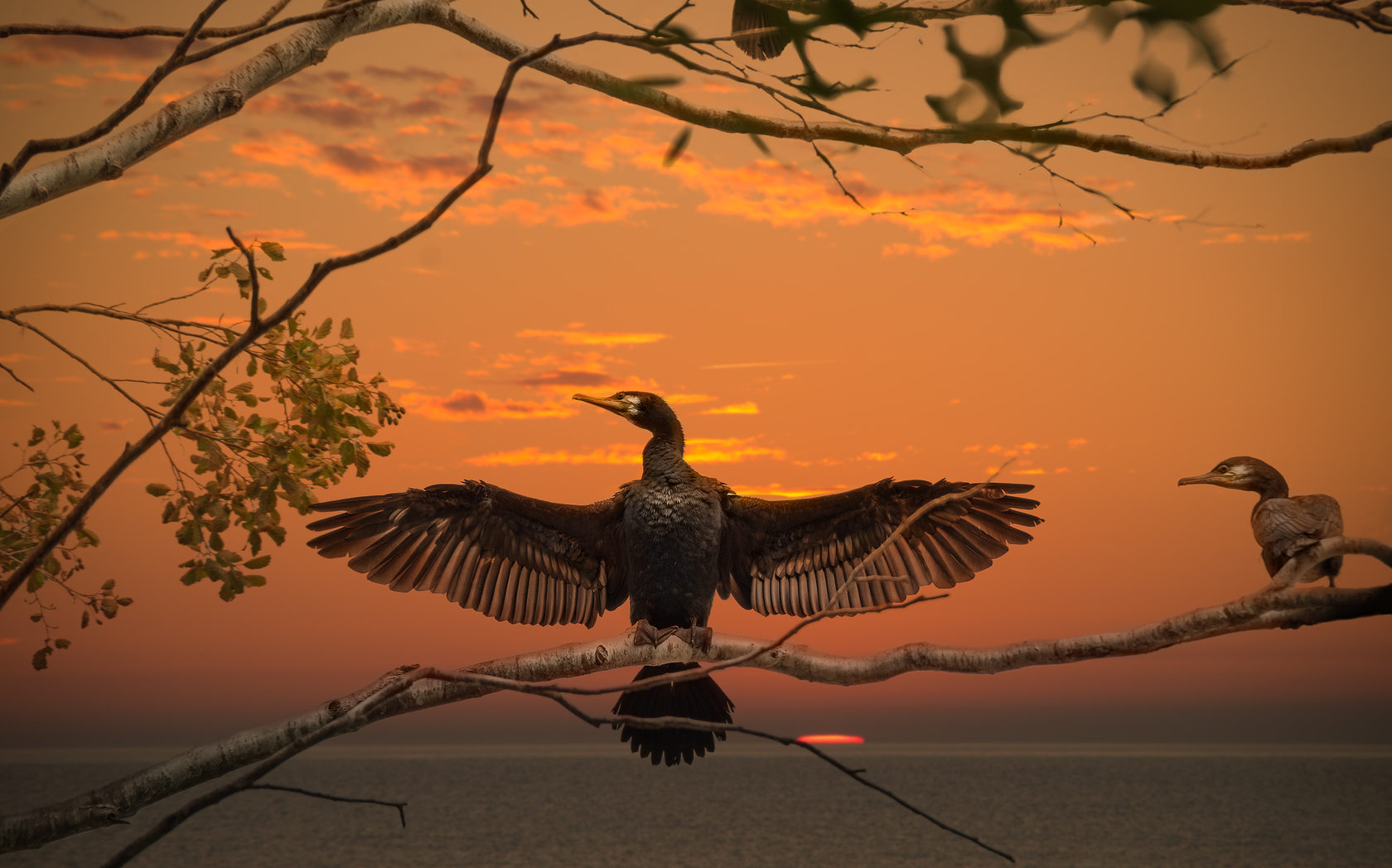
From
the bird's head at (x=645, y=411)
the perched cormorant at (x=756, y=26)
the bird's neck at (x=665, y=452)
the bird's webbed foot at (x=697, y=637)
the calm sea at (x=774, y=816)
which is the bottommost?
the calm sea at (x=774, y=816)

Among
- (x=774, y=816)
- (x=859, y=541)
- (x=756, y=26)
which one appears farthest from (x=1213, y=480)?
(x=774, y=816)

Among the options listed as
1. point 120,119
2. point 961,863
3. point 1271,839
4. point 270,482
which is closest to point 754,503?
point 270,482

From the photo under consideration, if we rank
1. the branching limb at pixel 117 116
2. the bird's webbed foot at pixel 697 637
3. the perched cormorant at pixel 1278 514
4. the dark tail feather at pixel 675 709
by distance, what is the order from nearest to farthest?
the branching limb at pixel 117 116, the perched cormorant at pixel 1278 514, the bird's webbed foot at pixel 697 637, the dark tail feather at pixel 675 709

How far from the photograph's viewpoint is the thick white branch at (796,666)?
9.16ft

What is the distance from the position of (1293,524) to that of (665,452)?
7.46ft

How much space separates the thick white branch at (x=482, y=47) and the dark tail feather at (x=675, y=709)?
215cm

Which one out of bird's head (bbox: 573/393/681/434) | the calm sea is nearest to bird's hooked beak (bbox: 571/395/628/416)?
bird's head (bbox: 573/393/681/434)

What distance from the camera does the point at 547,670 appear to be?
11.1 ft

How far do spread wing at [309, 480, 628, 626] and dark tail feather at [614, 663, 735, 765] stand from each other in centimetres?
60

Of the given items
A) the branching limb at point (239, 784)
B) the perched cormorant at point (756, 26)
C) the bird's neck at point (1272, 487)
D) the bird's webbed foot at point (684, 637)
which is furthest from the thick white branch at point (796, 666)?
the perched cormorant at point (756, 26)

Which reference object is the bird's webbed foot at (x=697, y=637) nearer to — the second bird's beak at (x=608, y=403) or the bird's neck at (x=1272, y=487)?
the second bird's beak at (x=608, y=403)

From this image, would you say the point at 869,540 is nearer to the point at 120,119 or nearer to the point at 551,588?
the point at 551,588

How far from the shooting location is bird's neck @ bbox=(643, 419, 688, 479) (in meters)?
4.56

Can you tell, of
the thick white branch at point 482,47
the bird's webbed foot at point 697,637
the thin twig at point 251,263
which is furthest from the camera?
the bird's webbed foot at point 697,637
